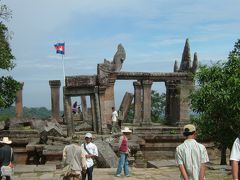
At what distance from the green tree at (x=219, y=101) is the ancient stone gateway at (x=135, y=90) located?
15.2 ft

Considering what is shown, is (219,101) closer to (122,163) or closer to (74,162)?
(122,163)

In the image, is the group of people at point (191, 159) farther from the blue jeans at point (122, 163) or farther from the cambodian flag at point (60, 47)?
the cambodian flag at point (60, 47)

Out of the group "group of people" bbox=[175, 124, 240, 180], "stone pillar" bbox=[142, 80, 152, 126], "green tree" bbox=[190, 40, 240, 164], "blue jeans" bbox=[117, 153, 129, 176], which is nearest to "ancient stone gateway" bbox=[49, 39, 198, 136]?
"stone pillar" bbox=[142, 80, 152, 126]

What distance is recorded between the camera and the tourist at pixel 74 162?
8797 millimetres

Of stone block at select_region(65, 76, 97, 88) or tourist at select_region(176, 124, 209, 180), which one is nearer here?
tourist at select_region(176, 124, 209, 180)

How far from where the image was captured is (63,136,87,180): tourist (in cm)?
880

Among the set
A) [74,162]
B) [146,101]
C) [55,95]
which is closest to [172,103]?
[146,101]

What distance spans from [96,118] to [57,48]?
20.2ft

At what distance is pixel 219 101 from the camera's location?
14.8 meters

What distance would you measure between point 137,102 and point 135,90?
0.95 meters

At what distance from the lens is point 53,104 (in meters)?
29.6

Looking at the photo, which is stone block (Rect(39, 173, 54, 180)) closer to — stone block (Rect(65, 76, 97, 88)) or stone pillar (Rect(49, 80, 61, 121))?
stone block (Rect(65, 76, 97, 88))

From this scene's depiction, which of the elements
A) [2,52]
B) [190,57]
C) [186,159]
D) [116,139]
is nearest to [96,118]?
[116,139]

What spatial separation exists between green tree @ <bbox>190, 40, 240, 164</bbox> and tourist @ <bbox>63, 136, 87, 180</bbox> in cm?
711
